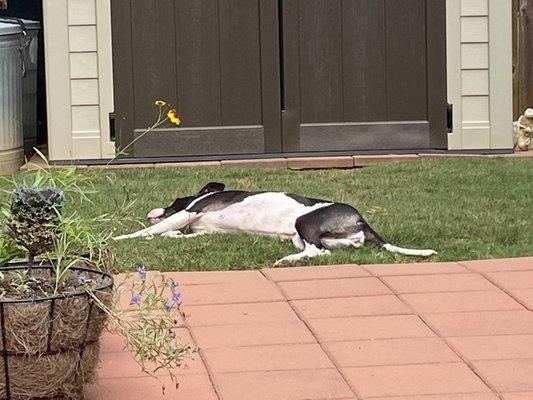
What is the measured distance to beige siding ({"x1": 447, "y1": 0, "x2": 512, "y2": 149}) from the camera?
1118cm

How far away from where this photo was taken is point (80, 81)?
36.5 ft

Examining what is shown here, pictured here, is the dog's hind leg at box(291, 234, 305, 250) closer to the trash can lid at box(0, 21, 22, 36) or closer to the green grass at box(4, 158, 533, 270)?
the green grass at box(4, 158, 533, 270)

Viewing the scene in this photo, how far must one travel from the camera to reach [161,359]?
15.8ft

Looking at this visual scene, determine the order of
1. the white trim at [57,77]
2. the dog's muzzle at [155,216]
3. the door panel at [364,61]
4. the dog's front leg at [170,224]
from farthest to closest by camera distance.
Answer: the door panel at [364,61] < the white trim at [57,77] < the dog's muzzle at [155,216] < the dog's front leg at [170,224]

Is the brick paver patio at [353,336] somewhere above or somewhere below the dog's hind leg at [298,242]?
below

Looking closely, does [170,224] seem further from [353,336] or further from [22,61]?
[22,61]

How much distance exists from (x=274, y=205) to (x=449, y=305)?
2.10 meters

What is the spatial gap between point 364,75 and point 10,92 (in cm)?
306

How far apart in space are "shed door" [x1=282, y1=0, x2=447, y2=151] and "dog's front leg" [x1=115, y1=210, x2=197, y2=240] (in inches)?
139

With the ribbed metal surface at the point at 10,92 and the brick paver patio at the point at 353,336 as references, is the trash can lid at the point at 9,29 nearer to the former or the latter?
the ribbed metal surface at the point at 10,92

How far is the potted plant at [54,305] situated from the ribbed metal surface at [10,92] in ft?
22.2

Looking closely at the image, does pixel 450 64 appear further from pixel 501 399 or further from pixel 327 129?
pixel 501 399

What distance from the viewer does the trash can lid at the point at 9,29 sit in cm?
1086

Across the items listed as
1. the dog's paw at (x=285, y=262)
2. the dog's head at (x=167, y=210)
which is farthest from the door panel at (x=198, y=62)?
the dog's paw at (x=285, y=262)
